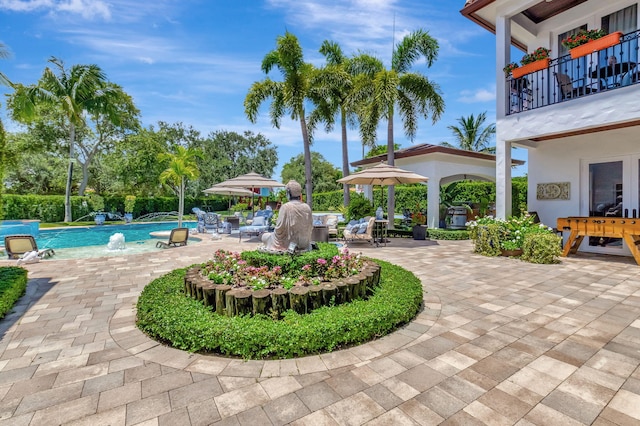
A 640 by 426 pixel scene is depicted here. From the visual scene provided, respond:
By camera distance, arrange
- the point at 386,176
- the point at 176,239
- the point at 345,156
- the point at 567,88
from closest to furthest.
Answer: the point at 567,88 < the point at 386,176 < the point at 176,239 < the point at 345,156

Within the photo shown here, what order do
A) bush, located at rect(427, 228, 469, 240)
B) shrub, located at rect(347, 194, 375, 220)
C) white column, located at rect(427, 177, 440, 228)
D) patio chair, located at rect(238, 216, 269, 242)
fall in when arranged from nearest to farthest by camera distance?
bush, located at rect(427, 228, 469, 240), patio chair, located at rect(238, 216, 269, 242), shrub, located at rect(347, 194, 375, 220), white column, located at rect(427, 177, 440, 228)

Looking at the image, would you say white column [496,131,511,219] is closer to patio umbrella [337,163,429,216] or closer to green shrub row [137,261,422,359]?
patio umbrella [337,163,429,216]

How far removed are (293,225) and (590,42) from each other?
7.98 metres

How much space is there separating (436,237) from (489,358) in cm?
1000

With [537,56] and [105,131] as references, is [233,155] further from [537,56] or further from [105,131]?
[537,56]

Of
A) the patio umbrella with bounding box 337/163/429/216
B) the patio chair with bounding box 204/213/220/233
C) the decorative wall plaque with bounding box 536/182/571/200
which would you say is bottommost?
the patio chair with bounding box 204/213/220/233

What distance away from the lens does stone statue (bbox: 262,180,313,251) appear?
4863 millimetres

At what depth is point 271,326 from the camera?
329 centimetres

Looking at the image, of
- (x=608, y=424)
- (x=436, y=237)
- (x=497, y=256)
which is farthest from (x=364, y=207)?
(x=608, y=424)

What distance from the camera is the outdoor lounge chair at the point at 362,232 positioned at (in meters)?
10.5

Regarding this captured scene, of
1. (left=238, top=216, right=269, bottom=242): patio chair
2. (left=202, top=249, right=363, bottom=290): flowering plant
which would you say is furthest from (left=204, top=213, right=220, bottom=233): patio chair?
(left=202, top=249, right=363, bottom=290): flowering plant

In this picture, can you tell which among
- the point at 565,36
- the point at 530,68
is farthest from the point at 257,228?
the point at 565,36

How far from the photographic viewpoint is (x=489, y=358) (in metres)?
3.03

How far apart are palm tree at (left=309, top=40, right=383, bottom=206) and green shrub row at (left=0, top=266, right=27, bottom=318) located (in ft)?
39.5
